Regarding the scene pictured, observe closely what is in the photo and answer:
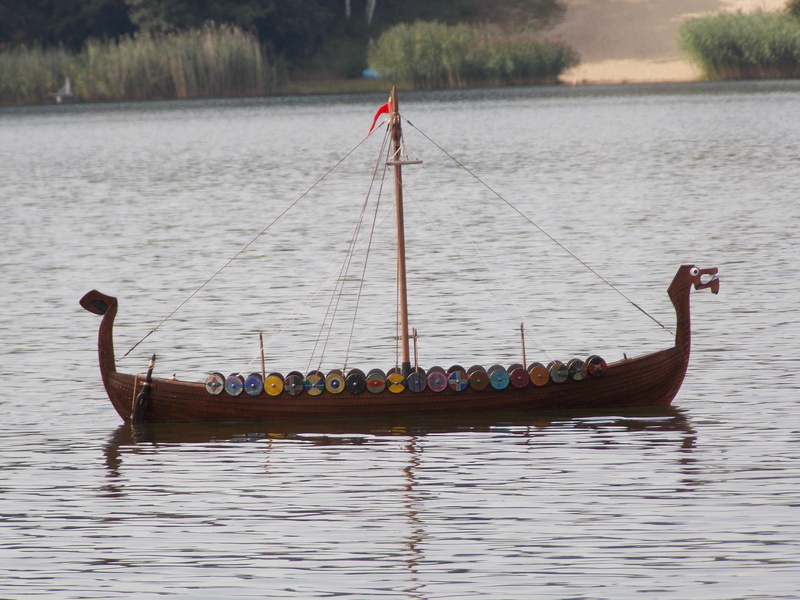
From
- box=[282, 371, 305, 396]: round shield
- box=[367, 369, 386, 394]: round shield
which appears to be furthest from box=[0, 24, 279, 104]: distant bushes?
box=[367, 369, 386, 394]: round shield

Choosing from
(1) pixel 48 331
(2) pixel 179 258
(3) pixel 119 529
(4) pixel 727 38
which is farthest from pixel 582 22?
(3) pixel 119 529

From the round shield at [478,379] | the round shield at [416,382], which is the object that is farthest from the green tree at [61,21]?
the round shield at [478,379]

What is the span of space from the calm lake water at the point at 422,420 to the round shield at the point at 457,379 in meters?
0.43

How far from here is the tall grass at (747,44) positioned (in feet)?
334

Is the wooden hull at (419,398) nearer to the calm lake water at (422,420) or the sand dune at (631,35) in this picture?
the calm lake water at (422,420)

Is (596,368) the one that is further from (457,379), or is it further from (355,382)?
(355,382)

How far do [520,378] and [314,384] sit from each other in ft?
8.97

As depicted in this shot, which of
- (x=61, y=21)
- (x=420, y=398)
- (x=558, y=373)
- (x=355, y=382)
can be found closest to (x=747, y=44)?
(x=61, y=21)

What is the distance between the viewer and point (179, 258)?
38.5 metres

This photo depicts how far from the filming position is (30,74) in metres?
107

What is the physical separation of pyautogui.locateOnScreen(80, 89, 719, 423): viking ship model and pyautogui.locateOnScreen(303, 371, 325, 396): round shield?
0.04ft

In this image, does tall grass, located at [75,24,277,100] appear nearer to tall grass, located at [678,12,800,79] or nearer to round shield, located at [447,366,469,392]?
tall grass, located at [678,12,800,79]

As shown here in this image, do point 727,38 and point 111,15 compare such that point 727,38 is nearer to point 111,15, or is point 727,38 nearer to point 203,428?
point 111,15

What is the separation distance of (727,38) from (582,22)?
4505 cm
